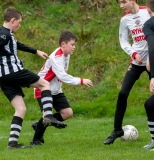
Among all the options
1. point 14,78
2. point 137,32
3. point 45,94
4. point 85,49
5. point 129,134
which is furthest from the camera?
point 85,49

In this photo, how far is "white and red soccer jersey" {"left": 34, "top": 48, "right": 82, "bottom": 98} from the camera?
349 inches

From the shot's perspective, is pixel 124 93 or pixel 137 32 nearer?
pixel 124 93

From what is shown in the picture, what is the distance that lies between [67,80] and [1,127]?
4285 mm

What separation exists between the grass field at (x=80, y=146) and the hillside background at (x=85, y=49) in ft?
10.5

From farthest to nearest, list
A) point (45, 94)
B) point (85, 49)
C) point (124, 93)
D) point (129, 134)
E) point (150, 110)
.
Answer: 1. point (85, 49)
2. point (129, 134)
3. point (124, 93)
4. point (45, 94)
5. point (150, 110)

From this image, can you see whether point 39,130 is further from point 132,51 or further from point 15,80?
Result: point 132,51

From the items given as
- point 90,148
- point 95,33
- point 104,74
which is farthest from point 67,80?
point 95,33

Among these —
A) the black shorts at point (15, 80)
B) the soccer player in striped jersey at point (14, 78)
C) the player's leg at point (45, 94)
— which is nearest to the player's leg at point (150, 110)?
the soccer player in striped jersey at point (14, 78)

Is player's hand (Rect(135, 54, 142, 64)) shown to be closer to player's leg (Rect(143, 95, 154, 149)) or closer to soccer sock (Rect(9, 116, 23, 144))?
player's leg (Rect(143, 95, 154, 149))

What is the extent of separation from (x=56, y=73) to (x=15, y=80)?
2.51ft

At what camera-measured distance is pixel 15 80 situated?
27.8ft

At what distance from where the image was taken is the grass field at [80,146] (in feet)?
24.7

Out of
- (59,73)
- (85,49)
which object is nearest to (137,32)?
(59,73)

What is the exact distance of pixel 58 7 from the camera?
20.7m
